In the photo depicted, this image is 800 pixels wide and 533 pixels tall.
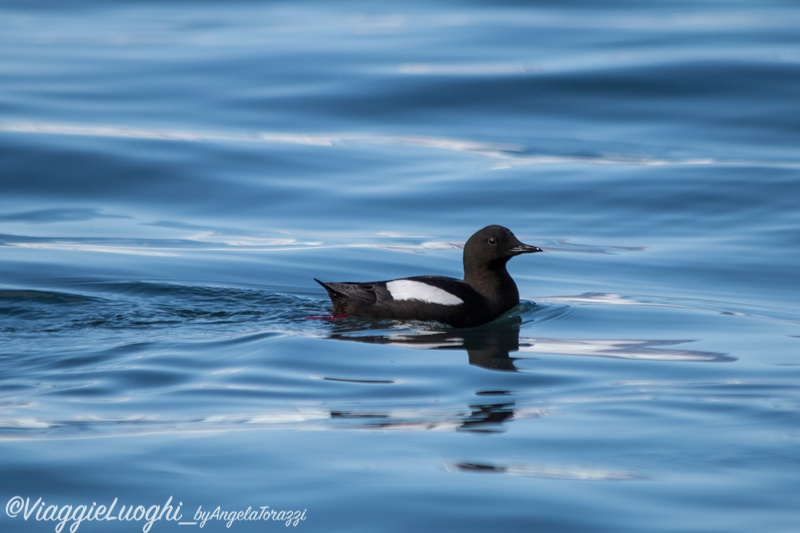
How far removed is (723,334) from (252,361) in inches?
151

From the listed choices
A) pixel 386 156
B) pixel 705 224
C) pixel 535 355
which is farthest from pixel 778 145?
pixel 535 355

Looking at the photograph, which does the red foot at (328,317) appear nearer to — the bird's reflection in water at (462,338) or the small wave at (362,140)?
the bird's reflection in water at (462,338)

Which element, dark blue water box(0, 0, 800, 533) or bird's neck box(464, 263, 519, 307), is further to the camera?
bird's neck box(464, 263, 519, 307)

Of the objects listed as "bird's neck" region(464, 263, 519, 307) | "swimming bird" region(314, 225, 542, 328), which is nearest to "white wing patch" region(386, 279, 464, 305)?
"swimming bird" region(314, 225, 542, 328)

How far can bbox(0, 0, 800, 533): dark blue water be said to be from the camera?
4.85m

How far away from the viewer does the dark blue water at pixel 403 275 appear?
485cm

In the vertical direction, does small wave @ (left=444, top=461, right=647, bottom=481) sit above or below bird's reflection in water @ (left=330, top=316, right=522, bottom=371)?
below

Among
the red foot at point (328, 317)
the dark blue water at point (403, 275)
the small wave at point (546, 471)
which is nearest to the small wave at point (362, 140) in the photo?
the dark blue water at point (403, 275)

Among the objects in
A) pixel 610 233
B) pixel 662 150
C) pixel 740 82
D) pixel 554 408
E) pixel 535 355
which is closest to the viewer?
pixel 554 408

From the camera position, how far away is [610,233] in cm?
1203

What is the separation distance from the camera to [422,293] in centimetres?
830

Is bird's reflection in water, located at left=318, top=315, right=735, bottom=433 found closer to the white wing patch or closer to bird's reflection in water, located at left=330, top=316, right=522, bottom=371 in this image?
bird's reflection in water, located at left=330, top=316, right=522, bottom=371

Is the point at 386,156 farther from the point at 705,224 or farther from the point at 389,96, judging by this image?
the point at 705,224

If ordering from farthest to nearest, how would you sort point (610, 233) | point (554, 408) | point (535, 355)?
point (610, 233) < point (535, 355) < point (554, 408)
